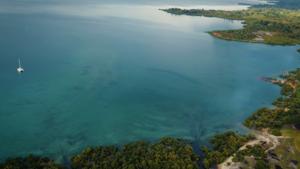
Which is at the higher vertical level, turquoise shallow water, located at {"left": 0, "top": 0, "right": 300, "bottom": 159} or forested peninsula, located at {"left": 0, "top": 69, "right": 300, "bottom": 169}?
turquoise shallow water, located at {"left": 0, "top": 0, "right": 300, "bottom": 159}

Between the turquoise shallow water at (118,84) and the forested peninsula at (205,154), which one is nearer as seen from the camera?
the forested peninsula at (205,154)

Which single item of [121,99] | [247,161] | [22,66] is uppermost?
[22,66]

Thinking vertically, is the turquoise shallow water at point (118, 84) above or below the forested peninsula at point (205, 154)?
above

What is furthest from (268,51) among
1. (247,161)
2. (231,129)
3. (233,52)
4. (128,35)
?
(247,161)

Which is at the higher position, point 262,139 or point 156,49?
point 156,49

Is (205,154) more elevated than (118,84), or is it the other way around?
(118,84)

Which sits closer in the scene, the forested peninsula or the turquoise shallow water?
the forested peninsula

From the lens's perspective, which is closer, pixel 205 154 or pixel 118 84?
pixel 205 154

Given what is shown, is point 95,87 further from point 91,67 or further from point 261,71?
point 261,71
